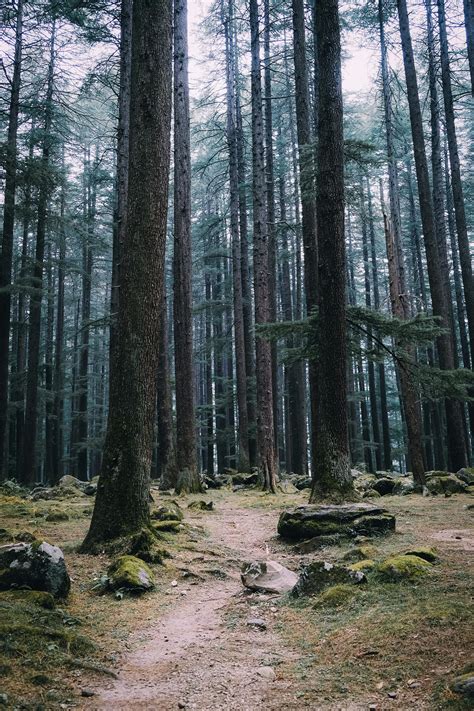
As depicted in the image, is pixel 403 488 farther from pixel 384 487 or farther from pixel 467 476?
pixel 467 476

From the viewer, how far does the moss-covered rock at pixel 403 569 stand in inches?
168

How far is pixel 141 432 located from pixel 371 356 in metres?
5.75

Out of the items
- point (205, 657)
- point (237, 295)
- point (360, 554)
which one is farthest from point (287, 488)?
point (205, 657)

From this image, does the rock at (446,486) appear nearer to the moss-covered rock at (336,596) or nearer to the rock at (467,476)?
the rock at (467,476)

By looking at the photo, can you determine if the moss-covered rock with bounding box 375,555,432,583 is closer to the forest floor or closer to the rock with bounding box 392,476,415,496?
the forest floor

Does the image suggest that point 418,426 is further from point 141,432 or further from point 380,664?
point 380,664

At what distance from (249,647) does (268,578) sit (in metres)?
1.40

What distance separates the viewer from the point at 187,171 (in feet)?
43.7

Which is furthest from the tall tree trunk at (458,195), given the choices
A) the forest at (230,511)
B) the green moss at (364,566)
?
the green moss at (364,566)

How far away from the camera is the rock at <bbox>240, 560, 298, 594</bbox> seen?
477 centimetres

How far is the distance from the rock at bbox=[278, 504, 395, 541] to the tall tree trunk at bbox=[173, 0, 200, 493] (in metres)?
6.18

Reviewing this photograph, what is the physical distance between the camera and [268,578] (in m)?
4.95

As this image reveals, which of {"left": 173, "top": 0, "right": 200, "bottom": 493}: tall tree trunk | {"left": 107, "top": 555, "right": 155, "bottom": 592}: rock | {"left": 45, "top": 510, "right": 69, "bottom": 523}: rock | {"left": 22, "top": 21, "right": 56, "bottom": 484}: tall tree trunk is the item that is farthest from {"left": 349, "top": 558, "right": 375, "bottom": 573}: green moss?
{"left": 22, "top": 21, "right": 56, "bottom": 484}: tall tree trunk

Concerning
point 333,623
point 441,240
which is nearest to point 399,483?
point 333,623
